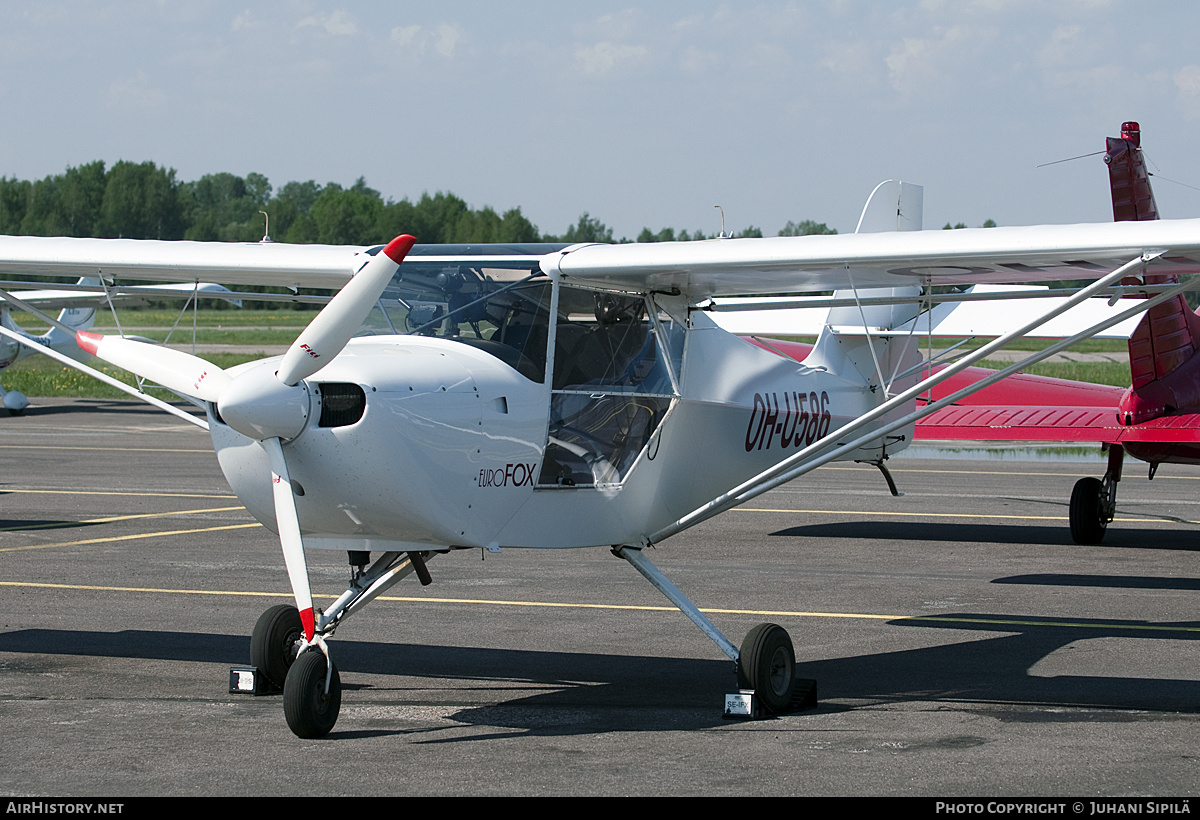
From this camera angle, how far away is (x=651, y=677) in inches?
327

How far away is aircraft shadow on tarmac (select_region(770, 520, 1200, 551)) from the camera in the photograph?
14.6 meters

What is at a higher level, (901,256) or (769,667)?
(901,256)

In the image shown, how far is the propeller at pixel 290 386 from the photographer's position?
20.0ft

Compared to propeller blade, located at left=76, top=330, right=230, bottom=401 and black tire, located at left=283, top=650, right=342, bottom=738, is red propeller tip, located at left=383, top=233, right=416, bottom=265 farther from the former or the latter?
black tire, located at left=283, top=650, right=342, bottom=738

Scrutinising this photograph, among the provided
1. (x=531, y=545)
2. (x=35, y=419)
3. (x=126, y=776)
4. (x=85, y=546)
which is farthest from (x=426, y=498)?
(x=35, y=419)

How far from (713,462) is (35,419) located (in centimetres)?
2521

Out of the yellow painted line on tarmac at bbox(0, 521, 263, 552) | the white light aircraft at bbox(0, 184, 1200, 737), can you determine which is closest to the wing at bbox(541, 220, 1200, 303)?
the white light aircraft at bbox(0, 184, 1200, 737)

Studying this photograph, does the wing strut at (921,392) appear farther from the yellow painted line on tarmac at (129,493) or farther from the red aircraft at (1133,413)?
the yellow painted line on tarmac at (129,493)

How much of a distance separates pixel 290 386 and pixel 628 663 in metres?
3.37

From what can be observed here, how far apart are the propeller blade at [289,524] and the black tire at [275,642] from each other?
1.35 metres

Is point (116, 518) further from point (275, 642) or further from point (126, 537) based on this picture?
point (275, 642)

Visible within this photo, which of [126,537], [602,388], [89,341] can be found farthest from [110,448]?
[602,388]

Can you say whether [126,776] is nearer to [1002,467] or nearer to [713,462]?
[713,462]

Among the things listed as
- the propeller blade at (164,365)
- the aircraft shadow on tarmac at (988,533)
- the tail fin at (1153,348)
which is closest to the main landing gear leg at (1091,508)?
Answer: the aircraft shadow on tarmac at (988,533)
